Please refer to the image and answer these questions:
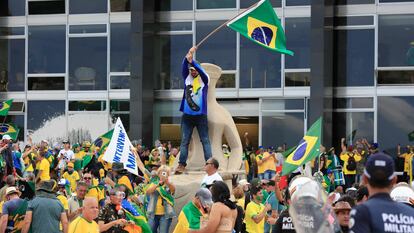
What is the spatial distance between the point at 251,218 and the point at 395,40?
18428 millimetres

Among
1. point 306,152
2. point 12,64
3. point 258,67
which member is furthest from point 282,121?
point 306,152

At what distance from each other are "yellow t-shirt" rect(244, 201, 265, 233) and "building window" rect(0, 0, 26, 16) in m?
23.1

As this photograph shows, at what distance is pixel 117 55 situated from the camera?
34531mm

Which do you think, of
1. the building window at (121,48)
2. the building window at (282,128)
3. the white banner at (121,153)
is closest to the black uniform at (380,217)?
the white banner at (121,153)

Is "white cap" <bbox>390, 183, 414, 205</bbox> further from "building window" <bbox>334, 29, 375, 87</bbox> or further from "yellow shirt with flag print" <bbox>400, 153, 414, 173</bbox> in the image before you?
"building window" <bbox>334, 29, 375, 87</bbox>

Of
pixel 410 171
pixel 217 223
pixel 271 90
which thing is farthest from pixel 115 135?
pixel 271 90

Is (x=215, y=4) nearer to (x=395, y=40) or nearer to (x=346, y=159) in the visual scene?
(x=395, y=40)

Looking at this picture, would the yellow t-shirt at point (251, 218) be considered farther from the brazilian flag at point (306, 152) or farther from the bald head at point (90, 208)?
the bald head at point (90, 208)

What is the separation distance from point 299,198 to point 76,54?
2955cm

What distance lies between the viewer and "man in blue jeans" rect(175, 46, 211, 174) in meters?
17.2

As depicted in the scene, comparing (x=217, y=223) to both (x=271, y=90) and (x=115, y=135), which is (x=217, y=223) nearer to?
(x=115, y=135)

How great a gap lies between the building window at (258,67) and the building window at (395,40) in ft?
11.6

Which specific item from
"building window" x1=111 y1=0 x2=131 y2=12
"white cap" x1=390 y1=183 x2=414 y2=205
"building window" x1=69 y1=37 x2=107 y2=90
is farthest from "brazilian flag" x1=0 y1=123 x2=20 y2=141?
"white cap" x1=390 y1=183 x2=414 y2=205

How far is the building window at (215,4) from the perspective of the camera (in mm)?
33500
